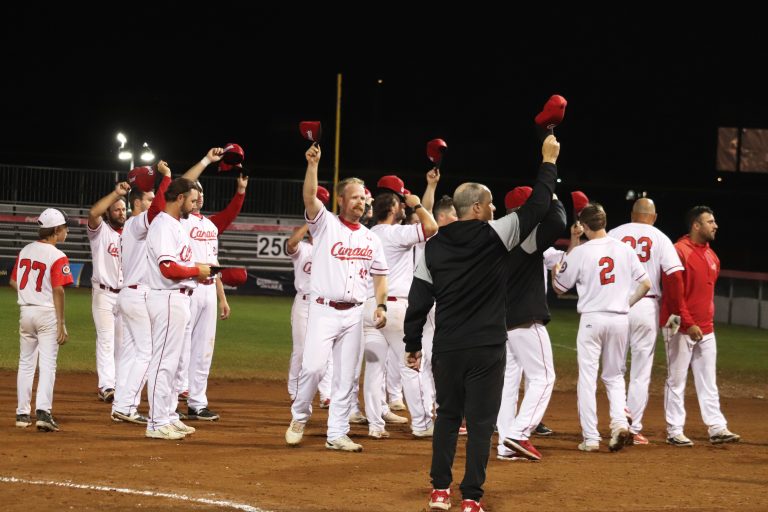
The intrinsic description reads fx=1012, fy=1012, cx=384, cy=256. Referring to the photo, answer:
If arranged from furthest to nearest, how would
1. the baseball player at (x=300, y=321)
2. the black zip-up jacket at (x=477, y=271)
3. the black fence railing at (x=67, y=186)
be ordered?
the black fence railing at (x=67, y=186)
the baseball player at (x=300, y=321)
the black zip-up jacket at (x=477, y=271)

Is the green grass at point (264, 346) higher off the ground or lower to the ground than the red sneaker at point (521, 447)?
lower

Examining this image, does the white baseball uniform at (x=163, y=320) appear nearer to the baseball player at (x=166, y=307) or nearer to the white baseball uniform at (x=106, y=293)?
the baseball player at (x=166, y=307)

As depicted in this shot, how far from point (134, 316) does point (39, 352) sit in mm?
907

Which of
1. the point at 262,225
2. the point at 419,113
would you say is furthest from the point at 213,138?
the point at 262,225

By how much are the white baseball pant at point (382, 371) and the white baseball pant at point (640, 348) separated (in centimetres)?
200

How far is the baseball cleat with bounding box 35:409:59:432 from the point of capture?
9.08 meters

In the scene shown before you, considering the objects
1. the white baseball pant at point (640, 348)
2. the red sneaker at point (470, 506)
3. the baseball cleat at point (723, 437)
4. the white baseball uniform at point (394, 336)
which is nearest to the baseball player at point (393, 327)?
the white baseball uniform at point (394, 336)

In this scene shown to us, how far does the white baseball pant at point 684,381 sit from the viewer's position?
388 inches

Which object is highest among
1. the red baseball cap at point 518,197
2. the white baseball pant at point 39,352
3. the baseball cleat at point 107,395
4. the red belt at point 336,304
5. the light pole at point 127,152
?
the light pole at point 127,152

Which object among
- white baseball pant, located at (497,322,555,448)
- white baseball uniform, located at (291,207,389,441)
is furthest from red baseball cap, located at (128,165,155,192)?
white baseball pant, located at (497,322,555,448)

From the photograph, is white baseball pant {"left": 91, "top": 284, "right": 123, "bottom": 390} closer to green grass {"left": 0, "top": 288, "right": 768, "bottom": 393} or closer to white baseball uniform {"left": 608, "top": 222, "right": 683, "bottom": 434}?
green grass {"left": 0, "top": 288, "right": 768, "bottom": 393}

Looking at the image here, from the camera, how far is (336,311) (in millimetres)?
8641

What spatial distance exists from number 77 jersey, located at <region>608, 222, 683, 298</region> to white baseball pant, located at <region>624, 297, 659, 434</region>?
19cm

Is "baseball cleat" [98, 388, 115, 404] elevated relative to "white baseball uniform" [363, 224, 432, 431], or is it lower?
lower
